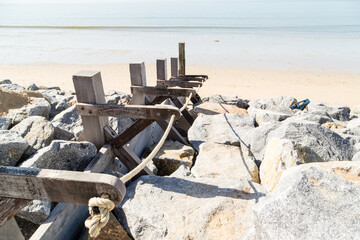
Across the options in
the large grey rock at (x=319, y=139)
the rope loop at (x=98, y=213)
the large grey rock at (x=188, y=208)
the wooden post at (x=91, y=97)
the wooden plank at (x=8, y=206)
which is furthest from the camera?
the large grey rock at (x=319, y=139)

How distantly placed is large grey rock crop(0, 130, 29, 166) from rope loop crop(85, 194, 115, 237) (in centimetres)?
215

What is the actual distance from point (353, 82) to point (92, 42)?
994 inches

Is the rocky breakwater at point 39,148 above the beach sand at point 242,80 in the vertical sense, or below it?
above

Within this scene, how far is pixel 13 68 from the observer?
17547mm

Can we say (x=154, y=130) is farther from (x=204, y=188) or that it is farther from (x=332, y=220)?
(x=332, y=220)

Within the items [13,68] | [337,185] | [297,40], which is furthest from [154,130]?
[297,40]

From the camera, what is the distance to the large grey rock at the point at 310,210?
1508mm

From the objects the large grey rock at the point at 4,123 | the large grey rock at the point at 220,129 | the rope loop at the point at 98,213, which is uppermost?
the rope loop at the point at 98,213

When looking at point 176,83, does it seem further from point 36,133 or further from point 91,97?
point 36,133

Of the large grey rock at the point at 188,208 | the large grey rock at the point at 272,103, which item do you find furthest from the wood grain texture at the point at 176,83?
the large grey rock at the point at 188,208

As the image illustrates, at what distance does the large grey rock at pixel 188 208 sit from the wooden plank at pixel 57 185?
1331 millimetres

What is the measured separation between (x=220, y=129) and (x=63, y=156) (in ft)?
Answer: 10.9

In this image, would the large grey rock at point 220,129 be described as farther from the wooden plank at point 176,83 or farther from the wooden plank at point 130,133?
the wooden plank at point 130,133

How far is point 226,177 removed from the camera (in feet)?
12.3
